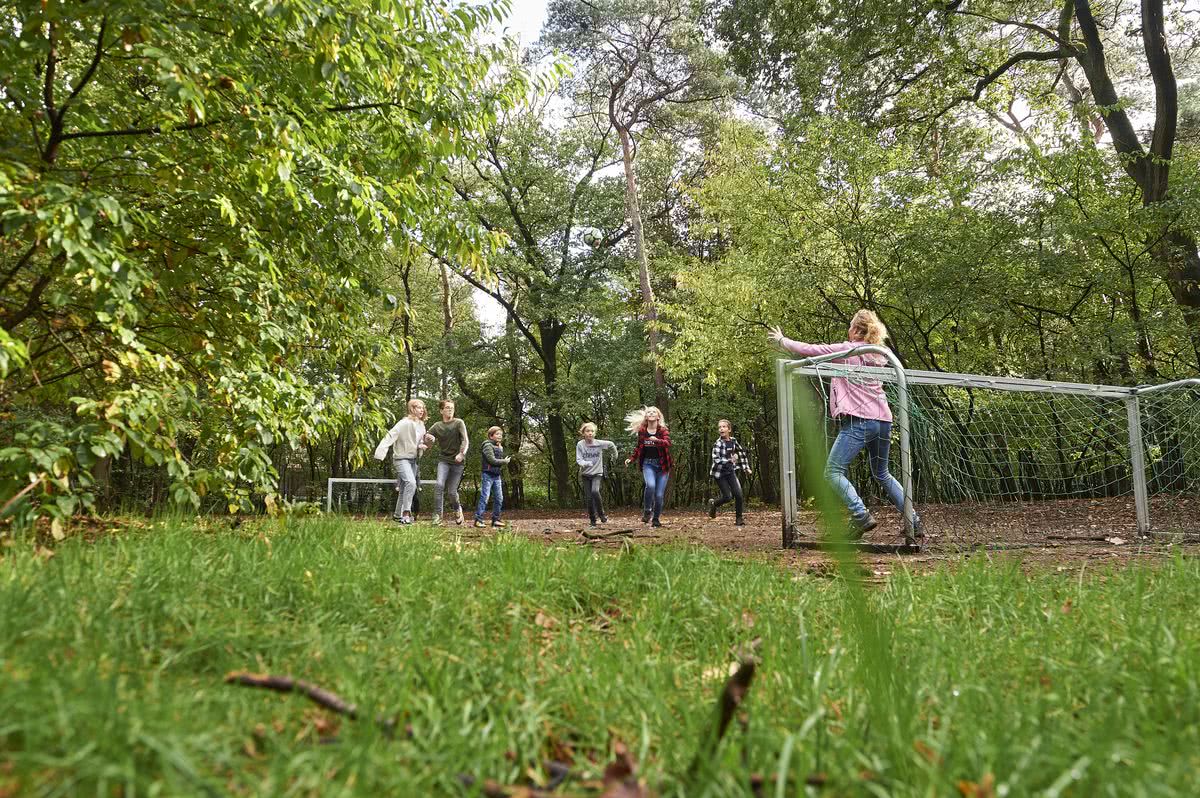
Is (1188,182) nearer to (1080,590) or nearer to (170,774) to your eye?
(1080,590)

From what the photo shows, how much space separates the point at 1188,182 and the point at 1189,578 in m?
10.9

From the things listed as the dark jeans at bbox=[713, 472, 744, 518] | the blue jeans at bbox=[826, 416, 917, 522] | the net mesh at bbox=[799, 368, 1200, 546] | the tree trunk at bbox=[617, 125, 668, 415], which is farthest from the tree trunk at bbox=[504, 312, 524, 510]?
the blue jeans at bbox=[826, 416, 917, 522]

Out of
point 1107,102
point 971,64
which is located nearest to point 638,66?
point 971,64

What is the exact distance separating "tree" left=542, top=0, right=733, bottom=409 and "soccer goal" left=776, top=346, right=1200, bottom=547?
10987 mm

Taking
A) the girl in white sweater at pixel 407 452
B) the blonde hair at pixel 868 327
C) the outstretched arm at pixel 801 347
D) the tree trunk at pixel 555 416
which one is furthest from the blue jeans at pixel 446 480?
the tree trunk at pixel 555 416

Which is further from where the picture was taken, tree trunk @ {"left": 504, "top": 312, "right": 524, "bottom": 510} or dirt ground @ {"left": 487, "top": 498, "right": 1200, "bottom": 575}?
tree trunk @ {"left": 504, "top": 312, "right": 524, "bottom": 510}

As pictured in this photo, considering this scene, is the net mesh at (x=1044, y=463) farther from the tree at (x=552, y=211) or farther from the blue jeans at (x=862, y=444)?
the tree at (x=552, y=211)

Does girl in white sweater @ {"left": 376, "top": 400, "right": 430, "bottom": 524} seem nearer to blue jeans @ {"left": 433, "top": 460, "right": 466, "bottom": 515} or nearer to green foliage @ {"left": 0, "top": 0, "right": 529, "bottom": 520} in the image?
blue jeans @ {"left": 433, "top": 460, "right": 466, "bottom": 515}

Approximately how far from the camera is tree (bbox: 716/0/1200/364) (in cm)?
1170

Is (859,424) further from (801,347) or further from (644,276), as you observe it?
(644,276)

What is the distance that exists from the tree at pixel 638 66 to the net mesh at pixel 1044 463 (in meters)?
10.9

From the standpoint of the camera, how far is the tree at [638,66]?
21.7 meters

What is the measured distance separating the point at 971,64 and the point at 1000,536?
10652 millimetres

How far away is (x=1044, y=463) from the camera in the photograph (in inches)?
430
